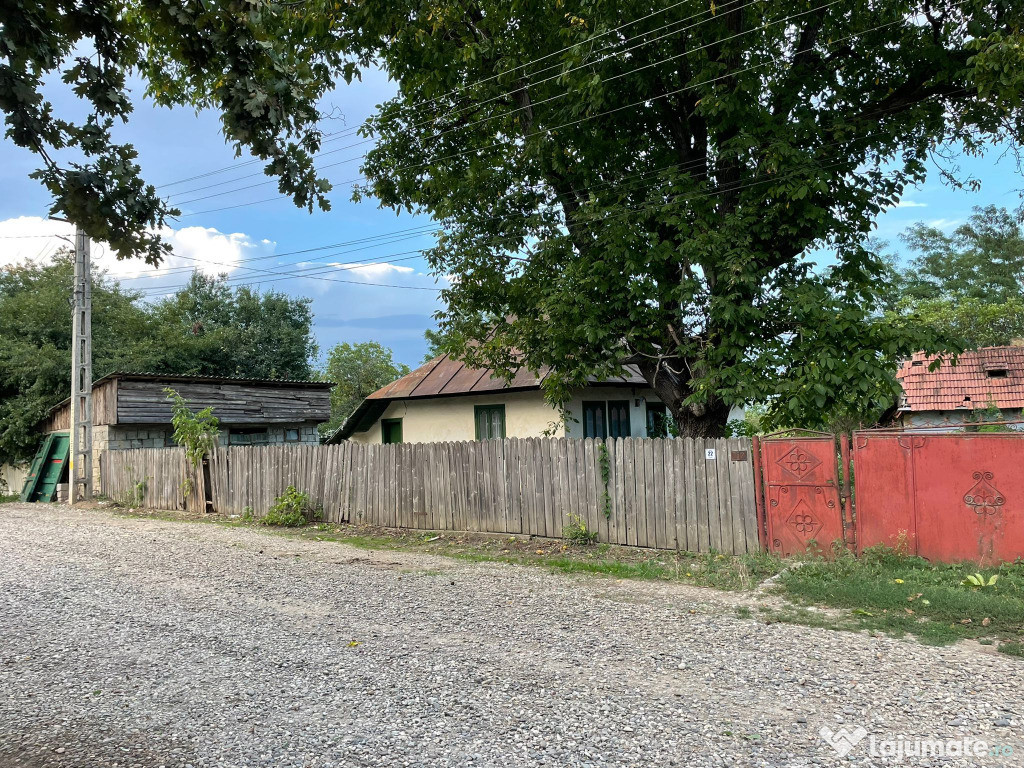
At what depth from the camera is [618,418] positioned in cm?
1780

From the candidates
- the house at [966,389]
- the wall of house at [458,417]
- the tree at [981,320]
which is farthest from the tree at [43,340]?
the tree at [981,320]

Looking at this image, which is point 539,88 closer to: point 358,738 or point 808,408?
point 808,408

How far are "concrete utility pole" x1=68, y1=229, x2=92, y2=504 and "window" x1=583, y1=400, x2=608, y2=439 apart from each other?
1328cm

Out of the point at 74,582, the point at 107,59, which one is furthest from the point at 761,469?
the point at 74,582

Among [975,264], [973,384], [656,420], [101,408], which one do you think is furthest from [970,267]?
[101,408]

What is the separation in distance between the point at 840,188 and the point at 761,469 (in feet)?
14.6

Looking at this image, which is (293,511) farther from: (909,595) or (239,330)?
(239,330)

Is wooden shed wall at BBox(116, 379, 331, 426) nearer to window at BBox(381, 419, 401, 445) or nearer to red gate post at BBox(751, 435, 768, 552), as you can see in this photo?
window at BBox(381, 419, 401, 445)

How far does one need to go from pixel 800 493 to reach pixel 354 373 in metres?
39.4

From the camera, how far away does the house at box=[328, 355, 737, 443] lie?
17.1 m

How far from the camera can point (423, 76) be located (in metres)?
12.0

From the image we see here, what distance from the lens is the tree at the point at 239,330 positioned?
32.4 metres

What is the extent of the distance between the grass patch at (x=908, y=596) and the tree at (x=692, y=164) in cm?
212

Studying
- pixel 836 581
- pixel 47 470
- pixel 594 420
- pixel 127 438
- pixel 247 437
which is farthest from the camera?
pixel 247 437
